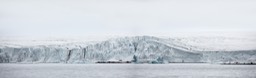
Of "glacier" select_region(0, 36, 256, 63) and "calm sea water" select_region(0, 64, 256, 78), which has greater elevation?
"glacier" select_region(0, 36, 256, 63)

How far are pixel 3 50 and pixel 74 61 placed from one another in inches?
655

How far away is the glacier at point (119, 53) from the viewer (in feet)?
314

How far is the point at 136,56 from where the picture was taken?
99.6 metres

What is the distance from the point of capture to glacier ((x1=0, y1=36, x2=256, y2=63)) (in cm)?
9562

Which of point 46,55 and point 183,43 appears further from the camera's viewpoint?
point 183,43

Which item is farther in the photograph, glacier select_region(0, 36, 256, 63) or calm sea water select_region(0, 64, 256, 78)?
glacier select_region(0, 36, 256, 63)

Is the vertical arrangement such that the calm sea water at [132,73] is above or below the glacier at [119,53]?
below

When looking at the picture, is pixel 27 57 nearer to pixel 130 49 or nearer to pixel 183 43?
pixel 130 49

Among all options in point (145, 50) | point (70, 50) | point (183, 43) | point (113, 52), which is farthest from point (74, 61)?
point (183, 43)

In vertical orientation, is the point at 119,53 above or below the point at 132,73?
above

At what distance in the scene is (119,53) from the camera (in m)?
96.4

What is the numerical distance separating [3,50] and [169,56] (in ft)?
123

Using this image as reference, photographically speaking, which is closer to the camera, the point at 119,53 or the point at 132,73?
the point at 132,73

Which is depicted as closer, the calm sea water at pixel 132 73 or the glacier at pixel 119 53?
the calm sea water at pixel 132 73
